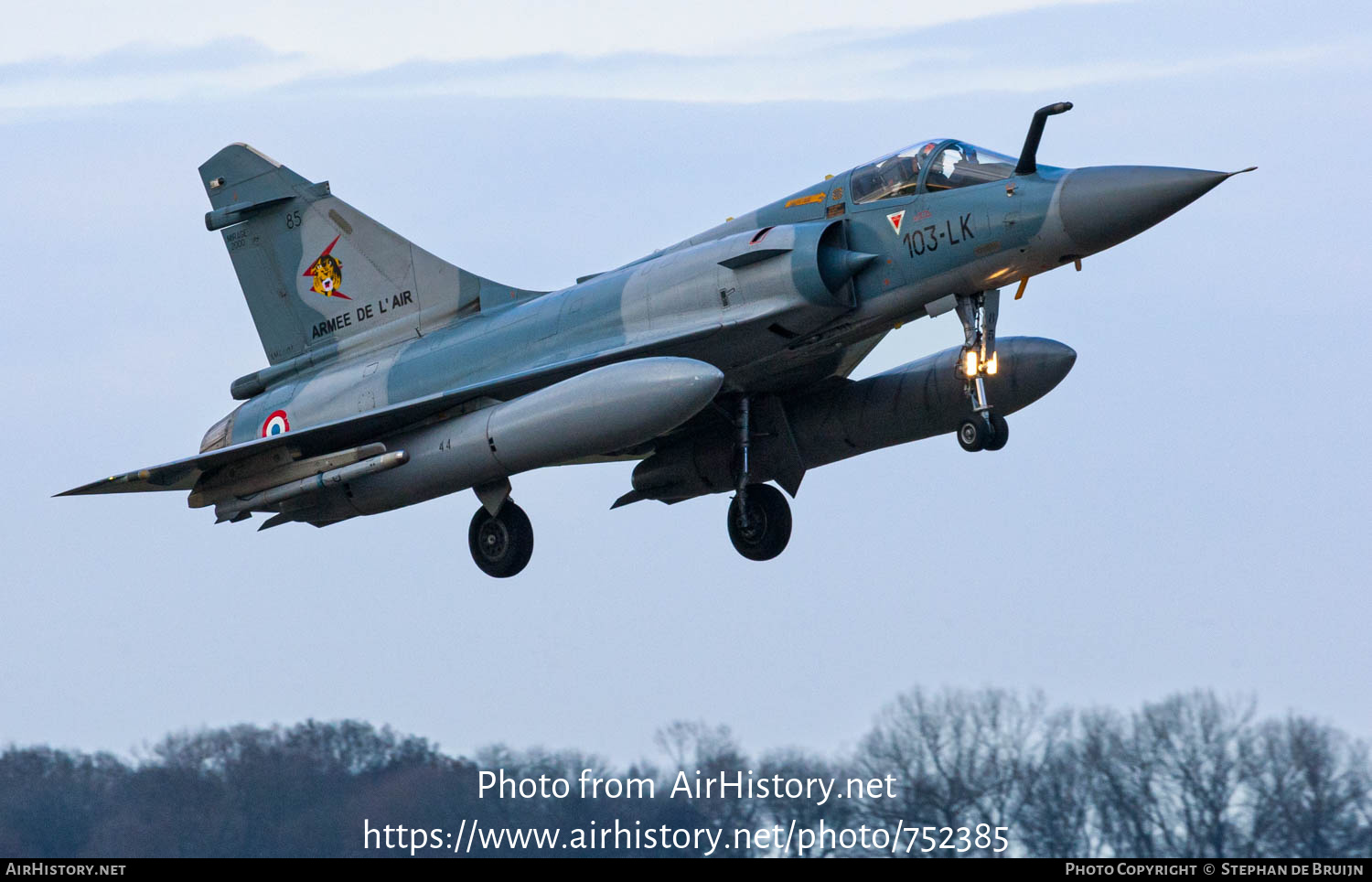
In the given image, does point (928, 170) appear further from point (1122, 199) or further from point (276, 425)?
point (276, 425)

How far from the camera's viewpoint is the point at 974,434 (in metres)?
18.0

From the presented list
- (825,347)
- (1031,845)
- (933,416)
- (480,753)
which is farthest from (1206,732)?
(480,753)

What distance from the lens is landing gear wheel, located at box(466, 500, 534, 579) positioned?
2012cm

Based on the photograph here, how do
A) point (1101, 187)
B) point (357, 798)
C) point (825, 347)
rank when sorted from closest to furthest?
1. point (1101, 187)
2. point (825, 347)
3. point (357, 798)

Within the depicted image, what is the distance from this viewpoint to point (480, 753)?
21.4 m

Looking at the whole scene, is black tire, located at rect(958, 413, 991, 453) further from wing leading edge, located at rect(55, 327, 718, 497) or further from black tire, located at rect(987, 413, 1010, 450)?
wing leading edge, located at rect(55, 327, 718, 497)

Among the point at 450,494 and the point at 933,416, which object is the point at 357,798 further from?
the point at 933,416

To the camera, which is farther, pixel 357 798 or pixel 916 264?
pixel 357 798

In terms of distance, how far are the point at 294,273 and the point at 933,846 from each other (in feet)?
28.6

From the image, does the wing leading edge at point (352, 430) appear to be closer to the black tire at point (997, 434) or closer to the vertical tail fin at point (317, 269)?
the vertical tail fin at point (317, 269)

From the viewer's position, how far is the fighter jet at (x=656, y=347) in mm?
17766

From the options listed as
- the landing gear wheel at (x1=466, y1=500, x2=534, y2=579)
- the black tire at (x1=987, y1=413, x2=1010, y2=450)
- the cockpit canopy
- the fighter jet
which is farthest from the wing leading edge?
the black tire at (x1=987, y1=413, x2=1010, y2=450)

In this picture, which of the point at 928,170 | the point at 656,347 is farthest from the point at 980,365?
the point at 656,347

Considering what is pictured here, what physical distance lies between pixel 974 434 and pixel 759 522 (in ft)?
11.3
